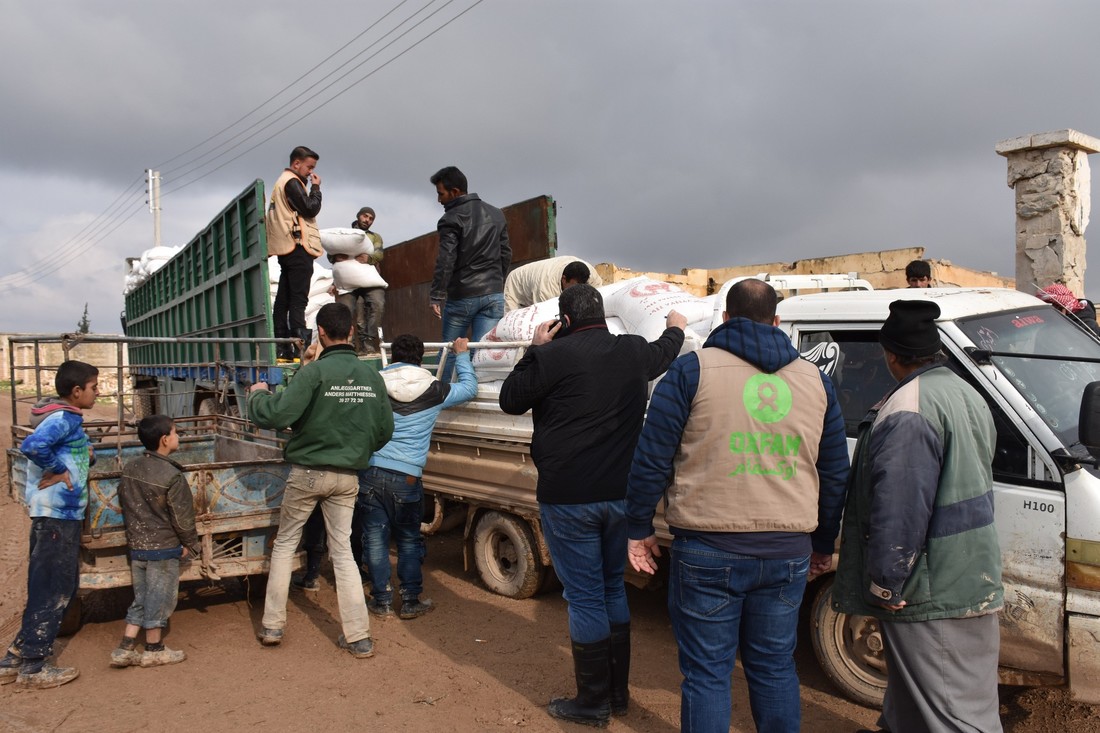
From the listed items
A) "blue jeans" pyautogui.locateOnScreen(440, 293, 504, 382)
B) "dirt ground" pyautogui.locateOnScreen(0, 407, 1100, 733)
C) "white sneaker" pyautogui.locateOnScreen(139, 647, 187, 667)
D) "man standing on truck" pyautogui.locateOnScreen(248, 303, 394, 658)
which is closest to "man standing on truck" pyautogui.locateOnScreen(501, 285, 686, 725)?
"dirt ground" pyautogui.locateOnScreen(0, 407, 1100, 733)

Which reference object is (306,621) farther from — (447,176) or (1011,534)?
(1011,534)

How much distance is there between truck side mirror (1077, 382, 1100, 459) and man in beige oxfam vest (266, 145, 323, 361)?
5.60 m

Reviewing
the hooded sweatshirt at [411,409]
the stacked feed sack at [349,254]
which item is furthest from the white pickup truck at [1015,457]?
the stacked feed sack at [349,254]

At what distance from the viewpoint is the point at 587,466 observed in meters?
3.55

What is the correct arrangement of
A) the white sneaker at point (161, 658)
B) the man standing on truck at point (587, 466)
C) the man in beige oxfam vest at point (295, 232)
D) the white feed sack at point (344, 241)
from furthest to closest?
the white feed sack at point (344, 241), the man in beige oxfam vest at point (295, 232), the white sneaker at point (161, 658), the man standing on truck at point (587, 466)

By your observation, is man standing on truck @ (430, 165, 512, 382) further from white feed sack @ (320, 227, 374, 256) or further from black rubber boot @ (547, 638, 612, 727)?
black rubber boot @ (547, 638, 612, 727)

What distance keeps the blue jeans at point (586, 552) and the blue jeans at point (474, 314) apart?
2.76m

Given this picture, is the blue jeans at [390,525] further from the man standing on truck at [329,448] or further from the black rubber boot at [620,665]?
the black rubber boot at [620,665]

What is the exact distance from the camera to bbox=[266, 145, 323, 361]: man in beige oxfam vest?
22.4ft

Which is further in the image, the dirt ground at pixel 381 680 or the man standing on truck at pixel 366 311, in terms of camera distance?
the man standing on truck at pixel 366 311

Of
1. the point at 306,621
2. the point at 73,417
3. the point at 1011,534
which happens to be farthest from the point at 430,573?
the point at 1011,534

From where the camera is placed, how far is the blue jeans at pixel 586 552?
140 inches

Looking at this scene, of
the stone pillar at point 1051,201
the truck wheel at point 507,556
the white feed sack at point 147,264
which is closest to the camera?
the truck wheel at point 507,556

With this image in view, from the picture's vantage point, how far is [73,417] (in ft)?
13.8
